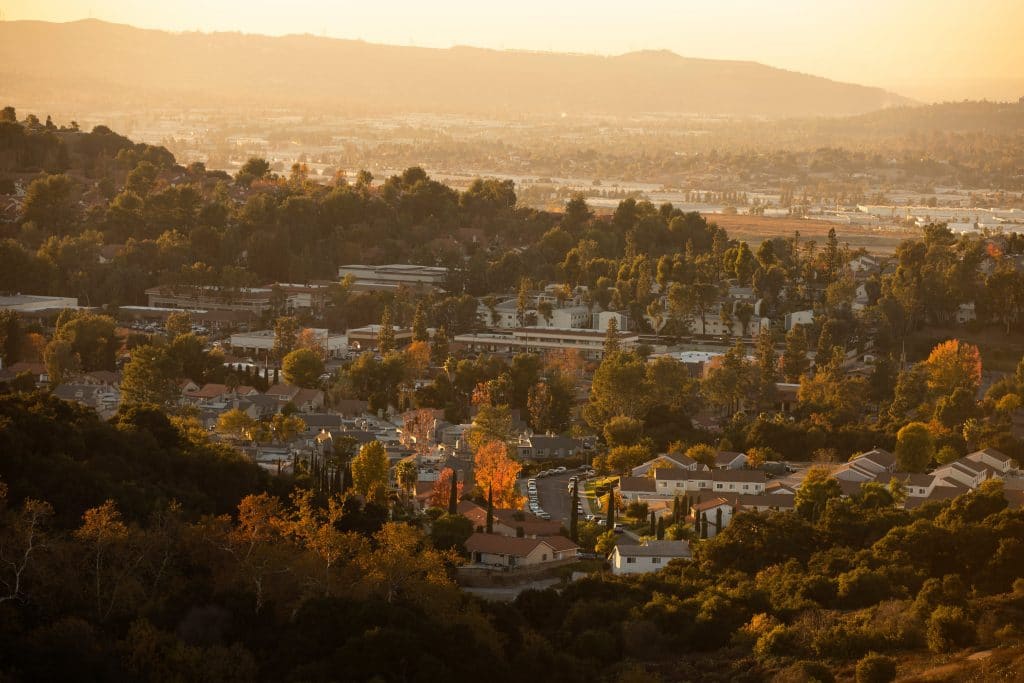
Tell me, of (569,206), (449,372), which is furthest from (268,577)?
(569,206)

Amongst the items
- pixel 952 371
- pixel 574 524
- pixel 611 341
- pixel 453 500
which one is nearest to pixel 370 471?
pixel 453 500

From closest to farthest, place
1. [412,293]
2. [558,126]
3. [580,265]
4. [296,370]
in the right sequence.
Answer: [296,370]
[412,293]
[580,265]
[558,126]

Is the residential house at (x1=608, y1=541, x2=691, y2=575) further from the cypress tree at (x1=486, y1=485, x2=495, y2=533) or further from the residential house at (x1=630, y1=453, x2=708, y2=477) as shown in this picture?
the residential house at (x1=630, y1=453, x2=708, y2=477)

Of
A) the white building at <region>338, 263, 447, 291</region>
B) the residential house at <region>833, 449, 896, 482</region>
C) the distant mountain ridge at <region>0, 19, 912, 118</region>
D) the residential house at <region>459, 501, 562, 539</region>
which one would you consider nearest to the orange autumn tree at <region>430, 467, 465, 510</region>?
the residential house at <region>459, 501, 562, 539</region>

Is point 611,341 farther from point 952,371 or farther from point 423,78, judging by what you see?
point 423,78

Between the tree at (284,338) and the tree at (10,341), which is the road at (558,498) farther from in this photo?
the tree at (10,341)

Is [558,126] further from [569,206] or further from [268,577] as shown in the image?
[268,577]
